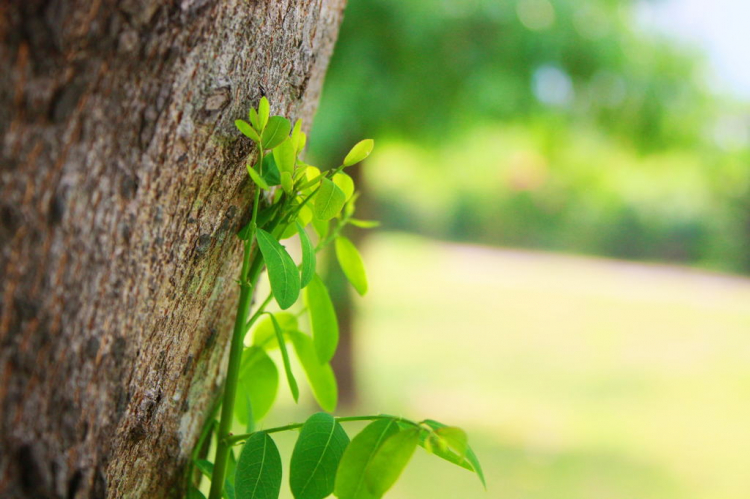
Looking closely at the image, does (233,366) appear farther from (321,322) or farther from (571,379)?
(571,379)

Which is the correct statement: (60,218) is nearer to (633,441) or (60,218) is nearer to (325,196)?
(325,196)

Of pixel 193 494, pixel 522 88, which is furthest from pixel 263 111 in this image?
pixel 522 88

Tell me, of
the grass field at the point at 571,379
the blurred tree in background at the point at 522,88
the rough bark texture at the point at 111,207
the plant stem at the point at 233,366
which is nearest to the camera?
the rough bark texture at the point at 111,207

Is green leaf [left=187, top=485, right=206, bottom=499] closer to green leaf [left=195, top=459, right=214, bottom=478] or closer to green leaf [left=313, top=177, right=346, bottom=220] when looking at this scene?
green leaf [left=195, top=459, right=214, bottom=478]

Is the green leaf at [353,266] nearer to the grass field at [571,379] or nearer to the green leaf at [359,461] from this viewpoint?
the green leaf at [359,461]

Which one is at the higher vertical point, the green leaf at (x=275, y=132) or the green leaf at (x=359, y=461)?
the green leaf at (x=275, y=132)

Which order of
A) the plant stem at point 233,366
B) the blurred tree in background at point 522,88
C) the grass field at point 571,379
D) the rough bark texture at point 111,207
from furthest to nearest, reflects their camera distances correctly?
1. the grass field at point 571,379
2. the blurred tree in background at point 522,88
3. the plant stem at point 233,366
4. the rough bark texture at point 111,207

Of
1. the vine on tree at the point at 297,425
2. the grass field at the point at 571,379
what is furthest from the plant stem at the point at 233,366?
A: the grass field at the point at 571,379
